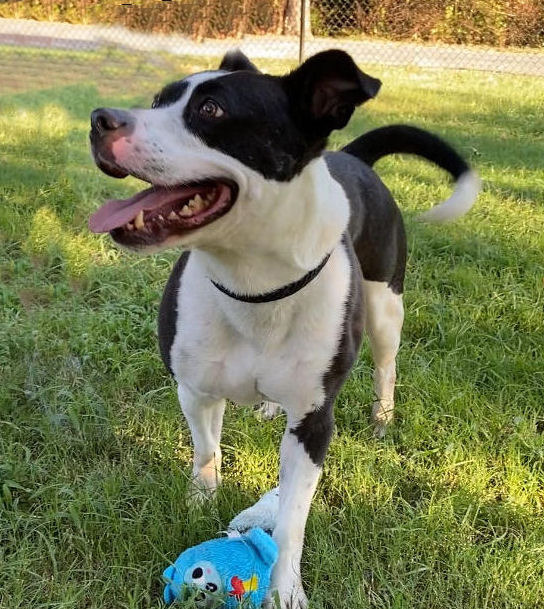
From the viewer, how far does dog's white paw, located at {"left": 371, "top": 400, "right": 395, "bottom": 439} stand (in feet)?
9.52

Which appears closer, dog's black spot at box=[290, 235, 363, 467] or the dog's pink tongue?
the dog's pink tongue

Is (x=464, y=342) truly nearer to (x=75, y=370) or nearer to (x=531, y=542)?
(x=531, y=542)

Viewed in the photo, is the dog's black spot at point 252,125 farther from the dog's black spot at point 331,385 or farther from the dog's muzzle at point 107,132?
the dog's black spot at point 331,385

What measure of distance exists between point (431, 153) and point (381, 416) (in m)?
1.10

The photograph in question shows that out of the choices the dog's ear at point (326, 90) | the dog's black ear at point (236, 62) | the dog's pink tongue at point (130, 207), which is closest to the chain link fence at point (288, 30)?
the dog's black ear at point (236, 62)

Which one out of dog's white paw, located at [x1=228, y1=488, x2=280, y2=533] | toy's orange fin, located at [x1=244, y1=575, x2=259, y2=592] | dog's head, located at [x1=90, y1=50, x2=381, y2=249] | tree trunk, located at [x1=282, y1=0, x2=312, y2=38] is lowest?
tree trunk, located at [x1=282, y1=0, x2=312, y2=38]

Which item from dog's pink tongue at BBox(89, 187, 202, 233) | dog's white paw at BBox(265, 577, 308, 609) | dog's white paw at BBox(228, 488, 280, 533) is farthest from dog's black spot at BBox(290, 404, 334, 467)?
dog's pink tongue at BBox(89, 187, 202, 233)

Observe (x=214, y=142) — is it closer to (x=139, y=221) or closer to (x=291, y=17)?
(x=139, y=221)

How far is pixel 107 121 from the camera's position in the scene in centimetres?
165

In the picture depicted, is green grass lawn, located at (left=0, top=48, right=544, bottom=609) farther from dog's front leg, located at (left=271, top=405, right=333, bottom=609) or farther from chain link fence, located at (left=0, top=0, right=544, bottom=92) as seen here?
chain link fence, located at (left=0, top=0, right=544, bottom=92)

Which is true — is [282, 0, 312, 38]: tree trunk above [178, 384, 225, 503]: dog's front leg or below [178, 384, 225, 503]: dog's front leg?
below

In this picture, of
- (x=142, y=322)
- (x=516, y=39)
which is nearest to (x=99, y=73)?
(x=142, y=322)

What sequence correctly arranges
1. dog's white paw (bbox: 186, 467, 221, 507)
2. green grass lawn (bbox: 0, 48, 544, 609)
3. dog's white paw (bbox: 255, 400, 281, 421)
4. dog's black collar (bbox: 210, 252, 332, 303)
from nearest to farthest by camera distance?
dog's black collar (bbox: 210, 252, 332, 303) < green grass lawn (bbox: 0, 48, 544, 609) < dog's white paw (bbox: 186, 467, 221, 507) < dog's white paw (bbox: 255, 400, 281, 421)

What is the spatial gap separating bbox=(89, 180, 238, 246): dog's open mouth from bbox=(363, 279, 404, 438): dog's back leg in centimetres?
124
